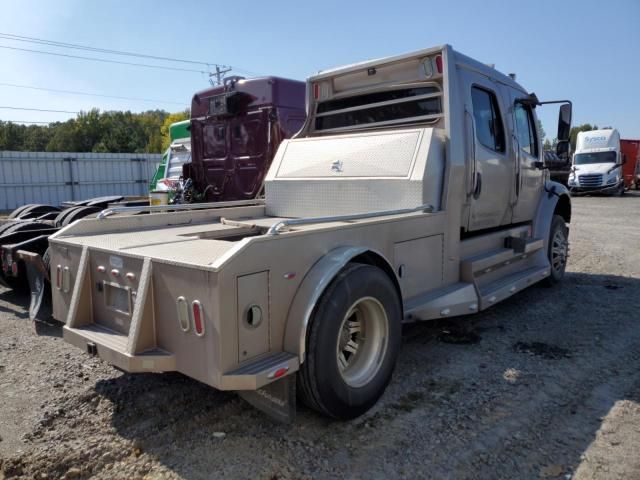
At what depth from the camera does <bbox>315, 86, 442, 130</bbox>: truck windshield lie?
15.8ft

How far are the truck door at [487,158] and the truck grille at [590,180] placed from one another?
24835mm

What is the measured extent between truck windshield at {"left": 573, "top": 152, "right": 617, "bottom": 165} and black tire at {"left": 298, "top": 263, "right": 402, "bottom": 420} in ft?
92.7

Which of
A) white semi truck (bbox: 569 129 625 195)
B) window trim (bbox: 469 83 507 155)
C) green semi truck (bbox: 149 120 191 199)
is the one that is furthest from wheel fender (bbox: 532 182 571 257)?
white semi truck (bbox: 569 129 625 195)

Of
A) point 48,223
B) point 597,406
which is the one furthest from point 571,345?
point 48,223

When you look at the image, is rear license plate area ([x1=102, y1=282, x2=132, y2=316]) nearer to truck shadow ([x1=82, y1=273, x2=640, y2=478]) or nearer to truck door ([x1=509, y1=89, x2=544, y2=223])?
truck shadow ([x1=82, y1=273, x2=640, y2=478])

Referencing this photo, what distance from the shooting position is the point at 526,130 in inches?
237

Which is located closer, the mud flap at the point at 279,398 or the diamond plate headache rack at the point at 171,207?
the mud flap at the point at 279,398

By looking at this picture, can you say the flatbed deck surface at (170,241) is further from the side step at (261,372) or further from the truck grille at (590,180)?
the truck grille at (590,180)

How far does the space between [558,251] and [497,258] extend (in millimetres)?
2279

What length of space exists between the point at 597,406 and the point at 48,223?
6.08 m

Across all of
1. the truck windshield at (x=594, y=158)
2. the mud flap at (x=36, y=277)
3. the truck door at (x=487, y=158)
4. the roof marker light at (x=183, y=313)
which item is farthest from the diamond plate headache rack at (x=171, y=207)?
the truck windshield at (x=594, y=158)

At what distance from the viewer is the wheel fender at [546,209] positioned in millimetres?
6246

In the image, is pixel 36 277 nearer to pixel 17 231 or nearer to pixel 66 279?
pixel 17 231

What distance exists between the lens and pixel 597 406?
352 cm
